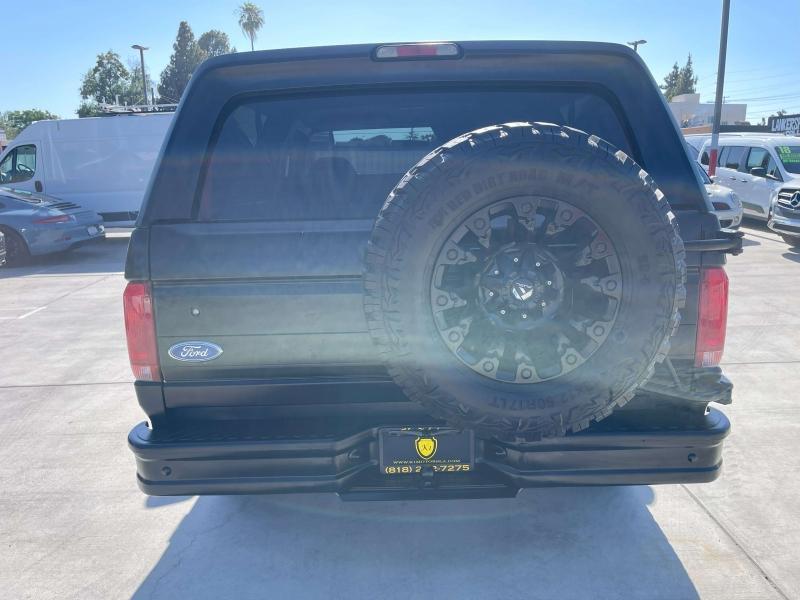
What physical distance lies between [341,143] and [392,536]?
1927 mm

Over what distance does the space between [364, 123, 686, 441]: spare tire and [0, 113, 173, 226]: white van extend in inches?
532

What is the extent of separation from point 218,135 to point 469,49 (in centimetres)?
107

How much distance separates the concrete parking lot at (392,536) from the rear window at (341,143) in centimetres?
159

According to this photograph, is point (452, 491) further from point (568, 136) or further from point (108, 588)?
point (108, 588)

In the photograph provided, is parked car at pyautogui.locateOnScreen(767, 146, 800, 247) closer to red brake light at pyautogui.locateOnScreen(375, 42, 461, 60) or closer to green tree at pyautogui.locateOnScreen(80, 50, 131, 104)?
red brake light at pyautogui.locateOnScreen(375, 42, 461, 60)

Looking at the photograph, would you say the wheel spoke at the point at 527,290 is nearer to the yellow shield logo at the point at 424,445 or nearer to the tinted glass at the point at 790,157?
the yellow shield logo at the point at 424,445

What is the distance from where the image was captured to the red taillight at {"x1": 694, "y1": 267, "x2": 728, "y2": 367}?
2.54 metres

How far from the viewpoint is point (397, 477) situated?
2627 millimetres

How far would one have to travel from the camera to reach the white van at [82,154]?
47.1 feet

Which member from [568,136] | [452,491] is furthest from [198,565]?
[568,136]

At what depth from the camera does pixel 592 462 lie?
2572 mm

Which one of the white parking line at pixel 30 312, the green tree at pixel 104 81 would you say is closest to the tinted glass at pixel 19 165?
the white parking line at pixel 30 312

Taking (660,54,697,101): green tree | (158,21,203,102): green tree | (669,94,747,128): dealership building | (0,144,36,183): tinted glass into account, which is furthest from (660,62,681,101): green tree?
(0,144,36,183): tinted glass

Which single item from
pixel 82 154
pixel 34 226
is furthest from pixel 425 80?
pixel 82 154
